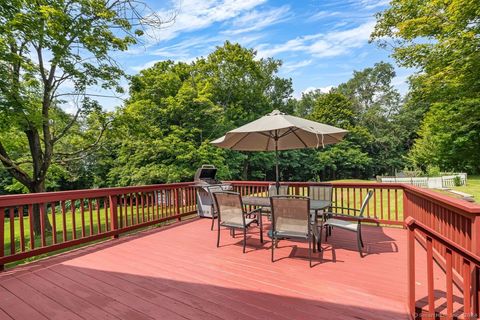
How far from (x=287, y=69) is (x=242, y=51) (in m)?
7.05

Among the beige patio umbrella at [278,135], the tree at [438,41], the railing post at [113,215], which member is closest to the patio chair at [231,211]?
the beige patio umbrella at [278,135]

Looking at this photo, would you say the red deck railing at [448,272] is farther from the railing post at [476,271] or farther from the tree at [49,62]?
the tree at [49,62]

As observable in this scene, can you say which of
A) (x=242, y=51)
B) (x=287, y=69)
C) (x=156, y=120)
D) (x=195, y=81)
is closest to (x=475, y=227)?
(x=156, y=120)

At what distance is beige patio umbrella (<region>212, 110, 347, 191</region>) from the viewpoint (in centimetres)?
389

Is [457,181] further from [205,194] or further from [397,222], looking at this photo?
[205,194]

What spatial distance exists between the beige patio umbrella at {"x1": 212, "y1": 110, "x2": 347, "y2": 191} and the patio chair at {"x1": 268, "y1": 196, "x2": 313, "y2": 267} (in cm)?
98

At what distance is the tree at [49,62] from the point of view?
6.50 m

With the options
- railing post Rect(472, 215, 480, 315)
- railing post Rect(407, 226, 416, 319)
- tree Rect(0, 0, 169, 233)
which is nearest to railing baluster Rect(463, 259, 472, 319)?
railing post Rect(407, 226, 416, 319)

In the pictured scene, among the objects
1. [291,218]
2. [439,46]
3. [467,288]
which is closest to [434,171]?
[439,46]

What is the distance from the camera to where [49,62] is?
7.77 metres

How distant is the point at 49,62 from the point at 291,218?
321 inches

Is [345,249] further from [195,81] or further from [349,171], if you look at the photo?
[349,171]

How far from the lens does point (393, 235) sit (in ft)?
15.2

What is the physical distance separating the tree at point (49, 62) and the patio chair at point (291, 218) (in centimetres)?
473
